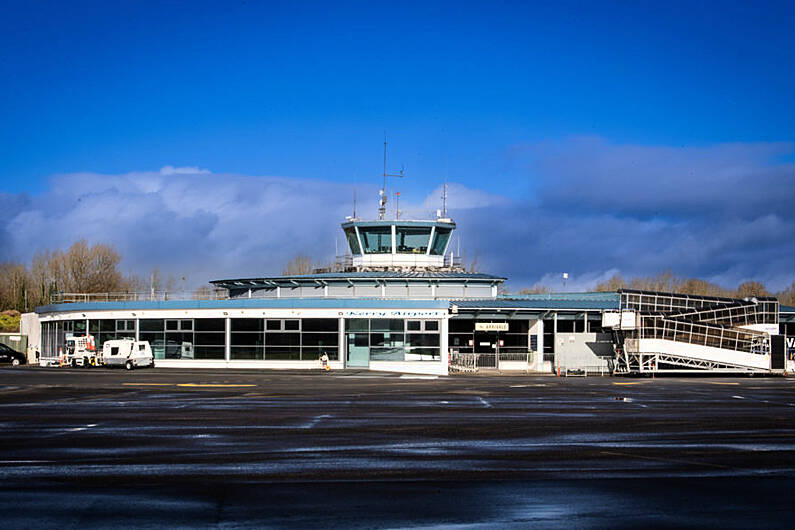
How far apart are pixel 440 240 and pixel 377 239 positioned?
5.25 meters

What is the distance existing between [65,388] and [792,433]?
100 feet

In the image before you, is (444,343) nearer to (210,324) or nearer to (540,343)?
(540,343)

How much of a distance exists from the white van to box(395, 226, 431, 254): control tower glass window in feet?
69.9

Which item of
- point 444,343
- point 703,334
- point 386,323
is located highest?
point 386,323

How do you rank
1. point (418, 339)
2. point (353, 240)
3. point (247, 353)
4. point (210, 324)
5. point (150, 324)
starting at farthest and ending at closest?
point (353, 240)
point (150, 324)
point (210, 324)
point (247, 353)
point (418, 339)

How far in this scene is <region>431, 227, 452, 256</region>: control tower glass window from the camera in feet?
231

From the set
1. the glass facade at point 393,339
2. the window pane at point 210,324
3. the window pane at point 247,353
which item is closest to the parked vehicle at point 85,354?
the window pane at point 210,324

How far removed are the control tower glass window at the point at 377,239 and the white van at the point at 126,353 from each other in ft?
62.7

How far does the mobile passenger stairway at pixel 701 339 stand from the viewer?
5875 cm

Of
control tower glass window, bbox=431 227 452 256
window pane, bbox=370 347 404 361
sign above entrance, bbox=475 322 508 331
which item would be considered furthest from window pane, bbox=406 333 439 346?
control tower glass window, bbox=431 227 452 256

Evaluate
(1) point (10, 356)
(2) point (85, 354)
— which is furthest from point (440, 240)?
(1) point (10, 356)

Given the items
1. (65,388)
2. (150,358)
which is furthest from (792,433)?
(150,358)

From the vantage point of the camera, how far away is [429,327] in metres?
61.0

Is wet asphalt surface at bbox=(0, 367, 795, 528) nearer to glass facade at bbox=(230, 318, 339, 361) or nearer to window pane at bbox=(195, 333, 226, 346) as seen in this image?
glass facade at bbox=(230, 318, 339, 361)
